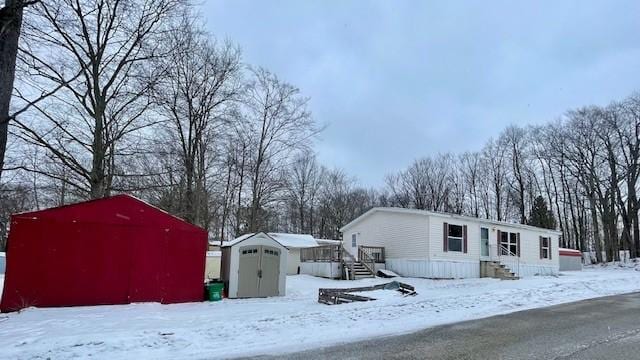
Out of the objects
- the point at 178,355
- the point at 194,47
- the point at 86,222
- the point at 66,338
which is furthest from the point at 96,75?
the point at 178,355

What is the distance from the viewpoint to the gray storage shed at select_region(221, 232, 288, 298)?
15508mm

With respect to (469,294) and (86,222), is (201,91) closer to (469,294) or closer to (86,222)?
(86,222)

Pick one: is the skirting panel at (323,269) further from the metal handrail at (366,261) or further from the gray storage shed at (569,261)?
the gray storage shed at (569,261)

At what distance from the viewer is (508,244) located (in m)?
26.5

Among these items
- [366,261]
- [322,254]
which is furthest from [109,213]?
[366,261]

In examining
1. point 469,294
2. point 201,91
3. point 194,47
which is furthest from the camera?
point 201,91

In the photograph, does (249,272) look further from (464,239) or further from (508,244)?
(508,244)

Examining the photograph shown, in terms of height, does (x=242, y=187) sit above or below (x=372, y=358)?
above

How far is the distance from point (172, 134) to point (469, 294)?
18309 millimetres

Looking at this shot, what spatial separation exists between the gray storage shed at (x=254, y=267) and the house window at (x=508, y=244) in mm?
15401

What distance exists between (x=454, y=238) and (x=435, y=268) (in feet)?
7.71

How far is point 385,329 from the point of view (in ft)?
31.0

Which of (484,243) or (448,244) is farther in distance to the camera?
(484,243)

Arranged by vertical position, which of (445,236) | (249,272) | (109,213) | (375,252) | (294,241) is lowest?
(249,272)
